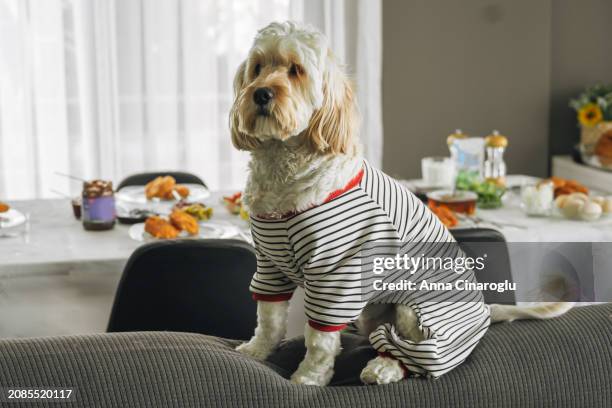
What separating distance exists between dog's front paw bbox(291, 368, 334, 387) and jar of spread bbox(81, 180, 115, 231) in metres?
1.21

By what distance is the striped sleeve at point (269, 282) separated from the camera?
4.70 feet

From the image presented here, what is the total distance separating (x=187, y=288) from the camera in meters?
1.87

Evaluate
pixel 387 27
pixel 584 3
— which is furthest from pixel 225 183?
pixel 584 3

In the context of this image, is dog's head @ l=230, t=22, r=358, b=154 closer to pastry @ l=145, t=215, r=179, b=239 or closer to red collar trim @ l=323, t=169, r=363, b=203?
red collar trim @ l=323, t=169, r=363, b=203

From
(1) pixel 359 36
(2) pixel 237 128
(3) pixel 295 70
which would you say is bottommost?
(2) pixel 237 128

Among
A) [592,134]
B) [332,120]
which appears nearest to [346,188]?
[332,120]

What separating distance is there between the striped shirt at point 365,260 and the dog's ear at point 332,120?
0.22ft

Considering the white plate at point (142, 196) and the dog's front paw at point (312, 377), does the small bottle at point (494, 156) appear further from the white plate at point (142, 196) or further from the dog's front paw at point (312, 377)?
the dog's front paw at point (312, 377)

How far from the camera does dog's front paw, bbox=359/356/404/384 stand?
3.97 ft

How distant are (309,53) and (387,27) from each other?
2.97m

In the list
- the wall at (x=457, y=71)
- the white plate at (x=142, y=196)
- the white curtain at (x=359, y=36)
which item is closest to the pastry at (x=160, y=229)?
the white plate at (x=142, y=196)

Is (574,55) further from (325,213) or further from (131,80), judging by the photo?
(325,213)

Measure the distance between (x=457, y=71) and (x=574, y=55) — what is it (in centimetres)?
77

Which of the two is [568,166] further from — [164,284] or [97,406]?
[97,406]
